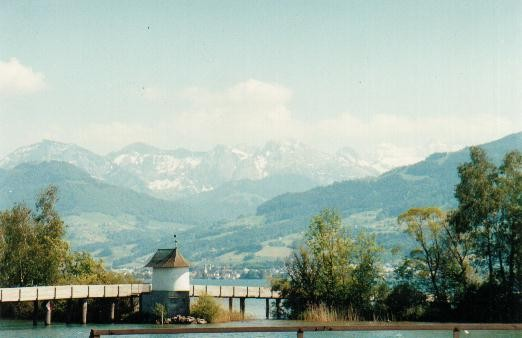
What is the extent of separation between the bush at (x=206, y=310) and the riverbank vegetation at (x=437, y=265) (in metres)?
8.42

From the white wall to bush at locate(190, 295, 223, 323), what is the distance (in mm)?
1767

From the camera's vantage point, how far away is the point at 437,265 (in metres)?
69.8

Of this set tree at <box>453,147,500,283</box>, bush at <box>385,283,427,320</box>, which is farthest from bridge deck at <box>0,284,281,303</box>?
tree at <box>453,147,500,283</box>

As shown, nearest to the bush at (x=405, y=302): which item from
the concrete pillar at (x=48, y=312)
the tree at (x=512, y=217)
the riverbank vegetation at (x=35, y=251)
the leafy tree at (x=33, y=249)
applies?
the tree at (x=512, y=217)

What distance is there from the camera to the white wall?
229 ft

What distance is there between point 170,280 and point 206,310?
4.06 meters

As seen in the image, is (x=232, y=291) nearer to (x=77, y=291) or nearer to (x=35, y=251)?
(x=77, y=291)

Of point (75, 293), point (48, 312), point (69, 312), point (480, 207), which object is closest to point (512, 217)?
point (480, 207)

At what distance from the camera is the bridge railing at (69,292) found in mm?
64681

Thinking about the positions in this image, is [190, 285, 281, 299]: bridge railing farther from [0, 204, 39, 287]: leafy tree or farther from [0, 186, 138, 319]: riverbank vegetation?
[0, 204, 39, 287]: leafy tree

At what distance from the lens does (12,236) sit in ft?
275

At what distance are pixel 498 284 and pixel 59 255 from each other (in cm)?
4438

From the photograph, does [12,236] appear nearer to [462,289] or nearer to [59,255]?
[59,255]

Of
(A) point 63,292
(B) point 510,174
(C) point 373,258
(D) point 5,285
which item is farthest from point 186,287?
(B) point 510,174
